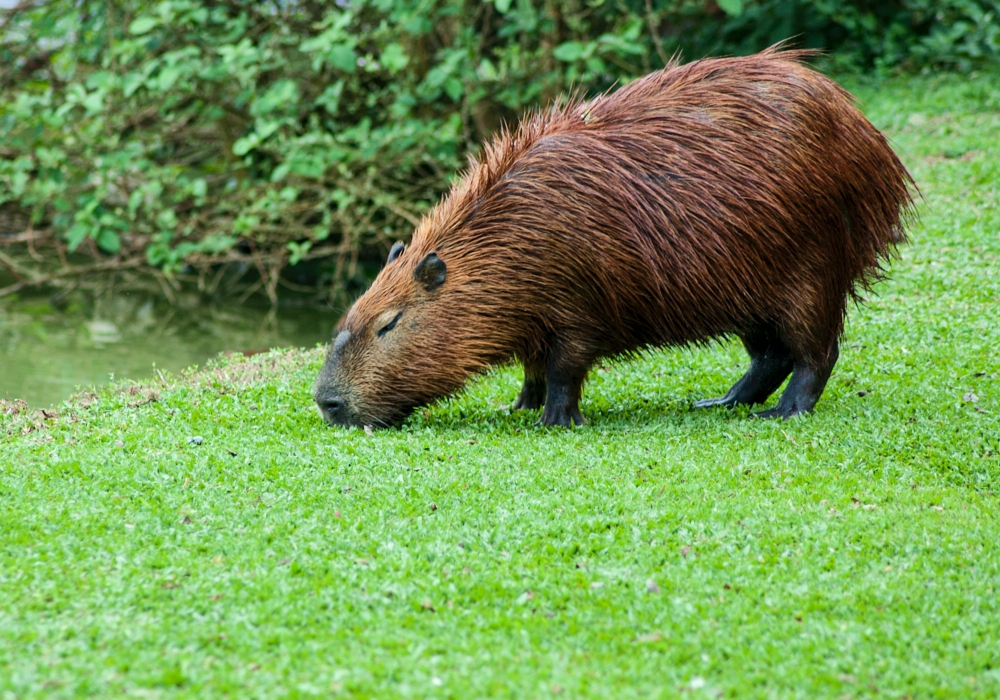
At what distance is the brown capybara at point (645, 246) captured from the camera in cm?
527

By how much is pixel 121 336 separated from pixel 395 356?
5373 mm

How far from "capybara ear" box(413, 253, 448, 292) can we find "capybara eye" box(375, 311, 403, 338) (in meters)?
0.20

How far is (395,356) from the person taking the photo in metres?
5.43

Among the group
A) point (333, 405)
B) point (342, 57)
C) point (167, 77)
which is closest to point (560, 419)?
point (333, 405)

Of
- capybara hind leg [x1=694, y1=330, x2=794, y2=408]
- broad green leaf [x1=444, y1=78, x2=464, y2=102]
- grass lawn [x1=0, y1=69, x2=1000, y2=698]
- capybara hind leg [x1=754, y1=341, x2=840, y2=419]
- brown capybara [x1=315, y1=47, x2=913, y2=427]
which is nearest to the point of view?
grass lawn [x1=0, y1=69, x2=1000, y2=698]

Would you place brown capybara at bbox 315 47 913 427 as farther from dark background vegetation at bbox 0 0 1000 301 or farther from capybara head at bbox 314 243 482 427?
dark background vegetation at bbox 0 0 1000 301

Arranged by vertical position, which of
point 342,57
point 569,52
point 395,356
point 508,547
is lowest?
point 508,547

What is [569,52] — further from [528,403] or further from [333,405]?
[333,405]

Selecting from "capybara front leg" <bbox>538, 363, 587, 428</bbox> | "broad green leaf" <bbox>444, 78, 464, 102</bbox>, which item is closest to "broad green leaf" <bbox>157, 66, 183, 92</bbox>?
"broad green leaf" <bbox>444, 78, 464, 102</bbox>

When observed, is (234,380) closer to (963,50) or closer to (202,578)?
(202,578)

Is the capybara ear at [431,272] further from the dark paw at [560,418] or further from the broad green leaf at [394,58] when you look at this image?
the broad green leaf at [394,58]

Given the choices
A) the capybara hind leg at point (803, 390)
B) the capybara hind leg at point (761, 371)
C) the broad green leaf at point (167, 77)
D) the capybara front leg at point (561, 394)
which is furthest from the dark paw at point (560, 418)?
the broad green leaf at point (167, 77)

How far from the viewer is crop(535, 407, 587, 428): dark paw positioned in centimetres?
552

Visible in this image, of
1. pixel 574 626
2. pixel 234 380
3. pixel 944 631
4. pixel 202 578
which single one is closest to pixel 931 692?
pixel 944 631
